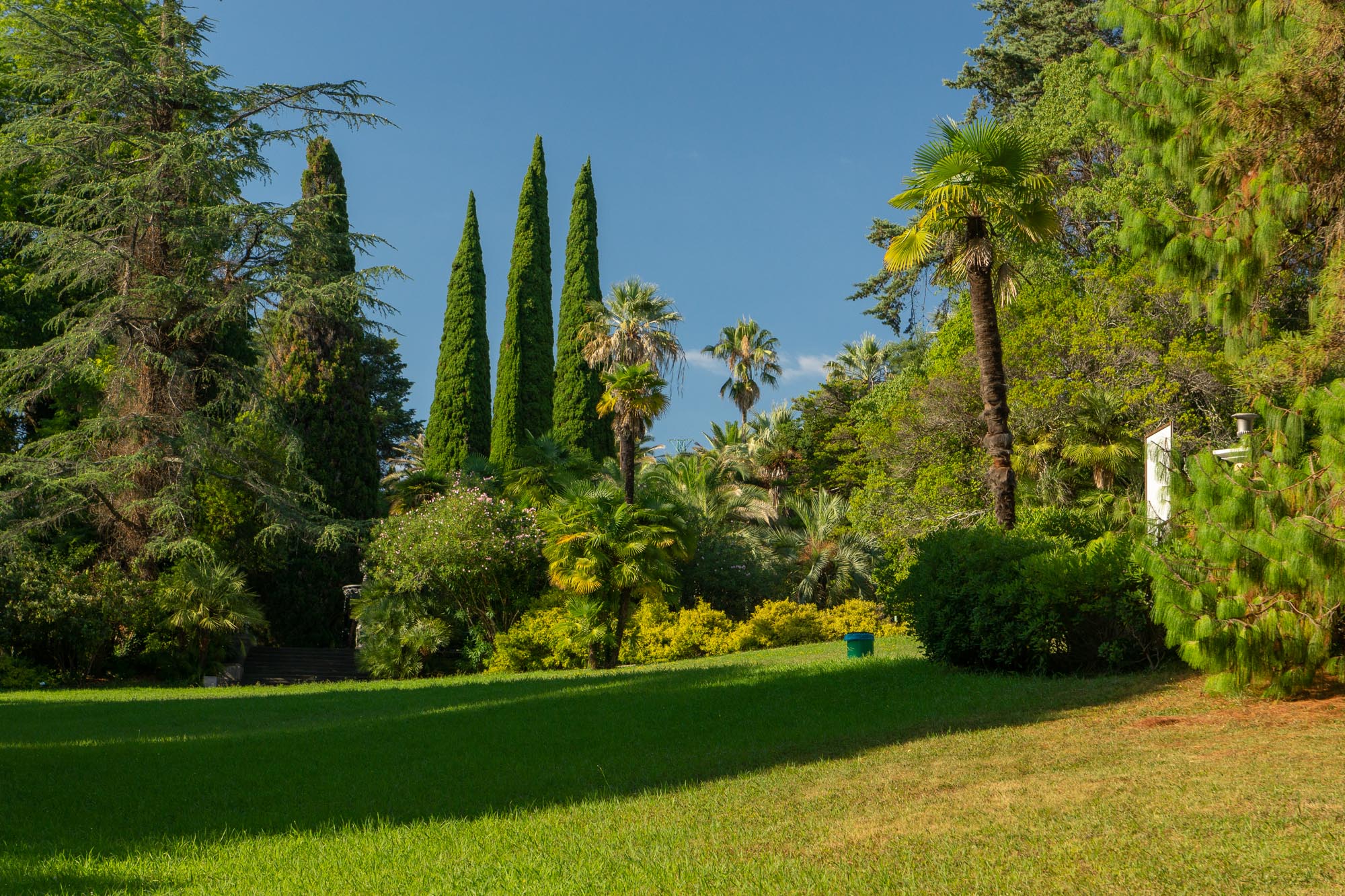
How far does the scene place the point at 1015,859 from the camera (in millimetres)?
4961

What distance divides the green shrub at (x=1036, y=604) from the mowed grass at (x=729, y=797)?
68 centimetres

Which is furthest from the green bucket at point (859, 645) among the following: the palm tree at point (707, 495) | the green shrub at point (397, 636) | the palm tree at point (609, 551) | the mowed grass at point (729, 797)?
the palm tree at point (707, 495)

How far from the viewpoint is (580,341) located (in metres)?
36.9

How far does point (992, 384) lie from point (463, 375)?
2499 cm

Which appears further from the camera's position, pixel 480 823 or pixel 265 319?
pixel 265 319

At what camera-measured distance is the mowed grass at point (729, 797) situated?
5.02 metres

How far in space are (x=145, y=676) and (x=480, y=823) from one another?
1826 centimetres

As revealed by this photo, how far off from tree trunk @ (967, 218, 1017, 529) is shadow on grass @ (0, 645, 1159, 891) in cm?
278

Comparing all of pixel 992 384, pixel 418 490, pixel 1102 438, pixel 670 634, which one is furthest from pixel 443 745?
pixel 418 490

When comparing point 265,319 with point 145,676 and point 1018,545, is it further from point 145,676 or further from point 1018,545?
point 1018,545

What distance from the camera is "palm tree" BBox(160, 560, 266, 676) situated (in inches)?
848

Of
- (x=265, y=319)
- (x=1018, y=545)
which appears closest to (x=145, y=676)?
(x=265, y=319)

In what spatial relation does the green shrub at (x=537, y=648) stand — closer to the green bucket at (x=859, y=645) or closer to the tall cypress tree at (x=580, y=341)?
the green bucket at (x=859, y=645)

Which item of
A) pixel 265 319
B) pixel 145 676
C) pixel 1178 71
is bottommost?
pixel 145 676
